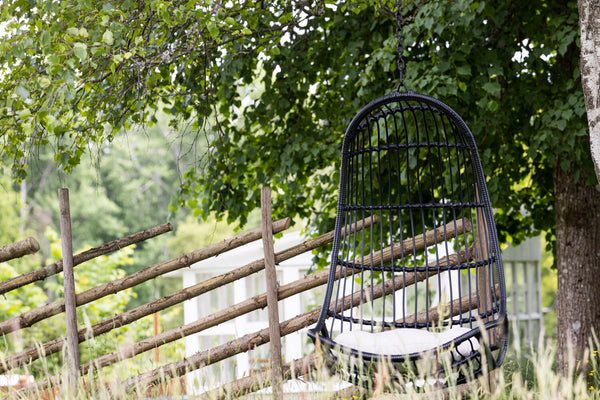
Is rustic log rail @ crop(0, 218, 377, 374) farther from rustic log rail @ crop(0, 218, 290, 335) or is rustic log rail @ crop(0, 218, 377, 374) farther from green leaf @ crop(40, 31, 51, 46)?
green leaf @ crop(40, 31, 51, 46)

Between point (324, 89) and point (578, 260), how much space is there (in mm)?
2309

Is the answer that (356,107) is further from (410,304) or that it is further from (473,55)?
(410,304)

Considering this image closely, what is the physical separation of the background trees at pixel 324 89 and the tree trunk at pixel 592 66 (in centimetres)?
130

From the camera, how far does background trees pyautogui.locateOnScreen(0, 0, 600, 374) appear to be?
12.1 ft

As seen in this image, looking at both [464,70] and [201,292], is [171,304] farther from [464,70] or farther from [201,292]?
[464,70]

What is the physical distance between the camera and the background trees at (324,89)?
12.1 feet

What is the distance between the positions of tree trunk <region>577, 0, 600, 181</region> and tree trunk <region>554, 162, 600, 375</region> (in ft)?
7.49

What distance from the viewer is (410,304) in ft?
29.9

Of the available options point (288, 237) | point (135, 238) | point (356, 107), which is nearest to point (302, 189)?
point (356, 107)

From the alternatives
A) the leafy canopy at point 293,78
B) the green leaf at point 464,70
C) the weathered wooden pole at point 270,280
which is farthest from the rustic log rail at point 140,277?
the green leaf at point 464,70

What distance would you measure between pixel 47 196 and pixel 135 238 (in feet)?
51.9

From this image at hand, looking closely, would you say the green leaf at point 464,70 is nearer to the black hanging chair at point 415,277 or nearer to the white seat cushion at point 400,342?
the black hanging chair at point 415,277

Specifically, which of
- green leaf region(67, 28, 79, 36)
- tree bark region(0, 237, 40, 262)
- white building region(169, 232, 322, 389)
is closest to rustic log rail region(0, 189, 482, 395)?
tree bark region(0, 237, 40, 262)

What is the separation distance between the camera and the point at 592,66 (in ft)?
8.23
